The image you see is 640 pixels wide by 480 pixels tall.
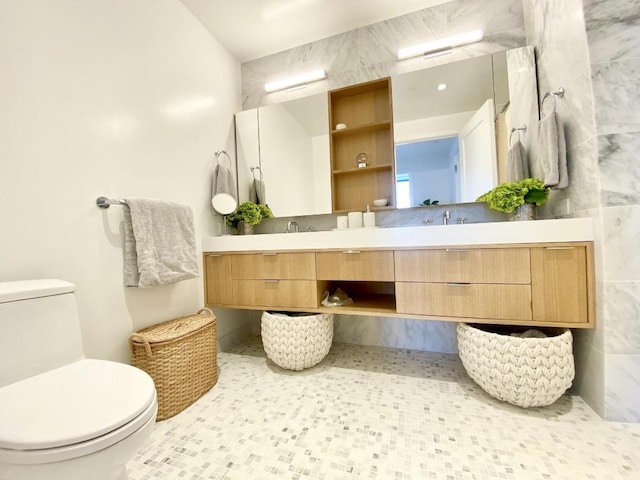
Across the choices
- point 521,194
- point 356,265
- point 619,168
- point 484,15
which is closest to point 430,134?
point 521,194

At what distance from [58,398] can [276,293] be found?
1053 millimetres

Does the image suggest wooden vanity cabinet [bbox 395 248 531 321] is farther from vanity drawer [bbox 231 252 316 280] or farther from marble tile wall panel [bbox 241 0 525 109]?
marble tile wall panel [bbox 241 0 525 109]

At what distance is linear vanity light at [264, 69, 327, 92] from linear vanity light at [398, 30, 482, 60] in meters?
0.62

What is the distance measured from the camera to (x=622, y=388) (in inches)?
44.3

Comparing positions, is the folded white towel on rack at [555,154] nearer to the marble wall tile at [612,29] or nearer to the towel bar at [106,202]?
the marble wall tile at [612,29]

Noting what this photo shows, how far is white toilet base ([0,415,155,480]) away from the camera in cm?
61

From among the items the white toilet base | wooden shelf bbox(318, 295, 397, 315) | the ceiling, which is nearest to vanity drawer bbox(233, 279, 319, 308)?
wooden shelf bbox(318, 295, 397, 315)

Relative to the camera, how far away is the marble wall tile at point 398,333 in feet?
6.16

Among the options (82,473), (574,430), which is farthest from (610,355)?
(82,473)

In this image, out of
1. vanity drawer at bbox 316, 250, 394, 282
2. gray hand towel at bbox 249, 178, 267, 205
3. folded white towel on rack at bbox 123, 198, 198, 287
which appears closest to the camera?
folded white towel on rack at bbox 123, 198, 198, 287

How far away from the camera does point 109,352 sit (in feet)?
4.25

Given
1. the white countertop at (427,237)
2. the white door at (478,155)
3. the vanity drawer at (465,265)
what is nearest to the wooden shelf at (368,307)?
the vanity drawer at (465,265)

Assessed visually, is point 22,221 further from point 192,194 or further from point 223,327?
point 223,327

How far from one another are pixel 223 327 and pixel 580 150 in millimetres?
2428
